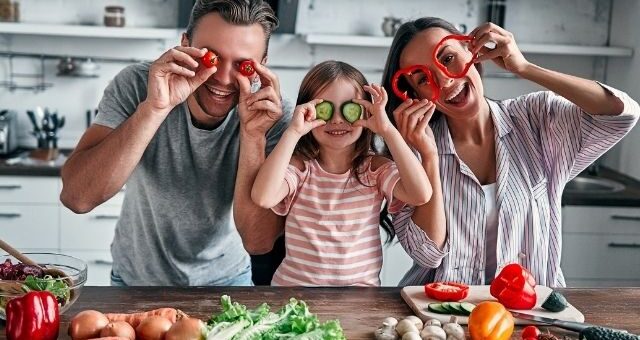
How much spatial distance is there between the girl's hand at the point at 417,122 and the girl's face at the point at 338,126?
0.12 metres

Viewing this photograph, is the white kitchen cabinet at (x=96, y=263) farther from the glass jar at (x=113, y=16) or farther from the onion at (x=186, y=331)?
the onion at (x=186, y=331)

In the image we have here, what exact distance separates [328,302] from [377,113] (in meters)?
0.47

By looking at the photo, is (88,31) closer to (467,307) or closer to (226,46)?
(226,46)

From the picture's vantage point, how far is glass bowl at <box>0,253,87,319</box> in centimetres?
168

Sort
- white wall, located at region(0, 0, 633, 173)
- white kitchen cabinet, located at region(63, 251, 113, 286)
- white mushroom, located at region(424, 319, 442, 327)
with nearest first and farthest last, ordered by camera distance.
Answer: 1. white mushroom, located at region(424, 319, 442, 327)
2. white kitchen cabinet, located at region(63, 251, 113, 286)
3. white wall, located at region(0, 0, 633, 173)

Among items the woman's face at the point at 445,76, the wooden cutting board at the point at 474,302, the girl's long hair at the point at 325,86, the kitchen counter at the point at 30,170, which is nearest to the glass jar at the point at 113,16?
the kitchen counter at the point at 30,170

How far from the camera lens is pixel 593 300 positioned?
2.04 metres

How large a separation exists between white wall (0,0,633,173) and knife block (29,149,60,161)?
23 centimetres

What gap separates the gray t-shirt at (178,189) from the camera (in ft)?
7.41

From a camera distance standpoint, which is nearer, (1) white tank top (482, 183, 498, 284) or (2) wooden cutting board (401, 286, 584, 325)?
(2) wooden cutting board (401, 286, 584, 325)

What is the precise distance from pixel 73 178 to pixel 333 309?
30.9 inches

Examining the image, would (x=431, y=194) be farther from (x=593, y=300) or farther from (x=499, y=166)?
(x=593, y=300)

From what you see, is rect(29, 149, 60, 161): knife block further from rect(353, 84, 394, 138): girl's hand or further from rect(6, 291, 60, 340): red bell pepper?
rect(6, 291, 60, 340): red bell pepper

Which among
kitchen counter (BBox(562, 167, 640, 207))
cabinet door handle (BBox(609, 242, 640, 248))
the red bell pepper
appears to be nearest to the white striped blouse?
the red bell pepper
